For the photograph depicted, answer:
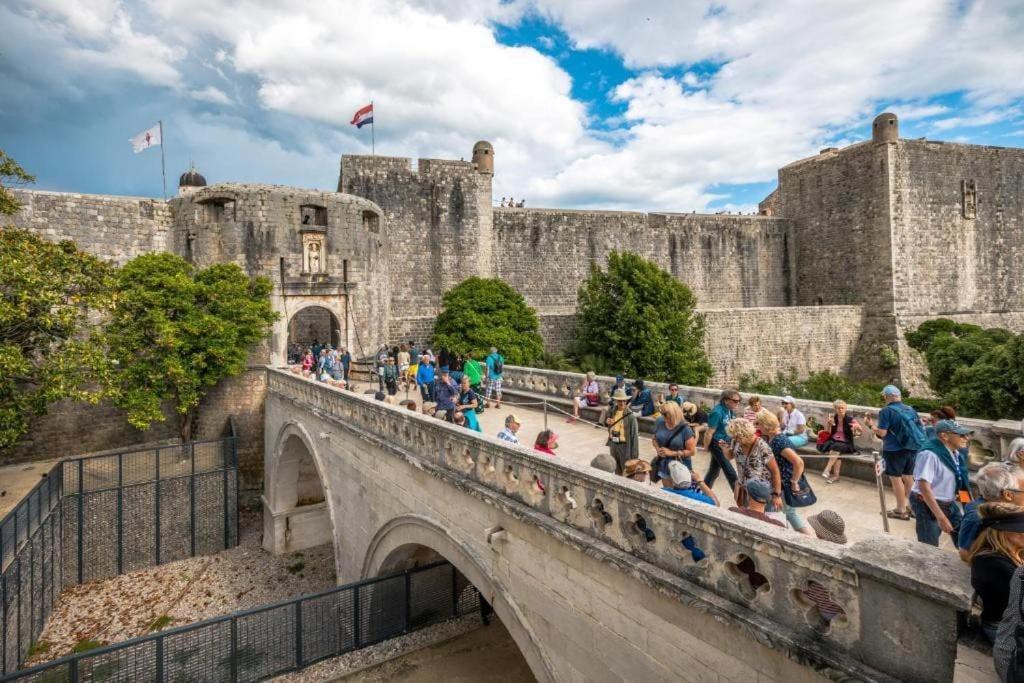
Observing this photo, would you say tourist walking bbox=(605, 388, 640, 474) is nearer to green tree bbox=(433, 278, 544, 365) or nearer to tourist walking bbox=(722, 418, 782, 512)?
tourist walking bbox=(722, 418, 782, 512)

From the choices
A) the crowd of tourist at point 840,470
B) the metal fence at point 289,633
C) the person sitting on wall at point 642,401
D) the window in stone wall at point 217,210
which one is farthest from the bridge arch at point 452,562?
the window in stone wall at point 217,210

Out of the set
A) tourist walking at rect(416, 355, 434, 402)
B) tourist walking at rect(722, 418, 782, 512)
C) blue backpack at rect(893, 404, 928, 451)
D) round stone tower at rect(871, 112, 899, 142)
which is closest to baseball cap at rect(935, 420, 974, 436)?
blue backpack at rect(893, 404, 928, 451)

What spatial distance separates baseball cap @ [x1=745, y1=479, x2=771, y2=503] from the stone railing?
11.8ft

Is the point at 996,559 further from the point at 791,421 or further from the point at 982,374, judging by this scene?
the point at 982,374

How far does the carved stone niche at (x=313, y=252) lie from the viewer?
61.2ft

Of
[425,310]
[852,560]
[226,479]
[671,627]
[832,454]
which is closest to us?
[852,560]

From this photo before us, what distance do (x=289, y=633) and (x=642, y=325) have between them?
16083 millimetres

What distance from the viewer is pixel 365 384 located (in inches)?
677

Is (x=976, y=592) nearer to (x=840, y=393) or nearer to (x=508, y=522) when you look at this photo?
(x=508, y=522)

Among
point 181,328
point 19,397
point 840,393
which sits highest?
→ point 181,328

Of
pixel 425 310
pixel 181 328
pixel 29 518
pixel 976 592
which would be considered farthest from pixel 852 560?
pixel 425 310

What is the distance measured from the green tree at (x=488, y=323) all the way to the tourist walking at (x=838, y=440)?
46.0 ft

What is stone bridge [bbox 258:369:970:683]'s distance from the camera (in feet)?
9.46

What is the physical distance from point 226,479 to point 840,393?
22965 millimetres
